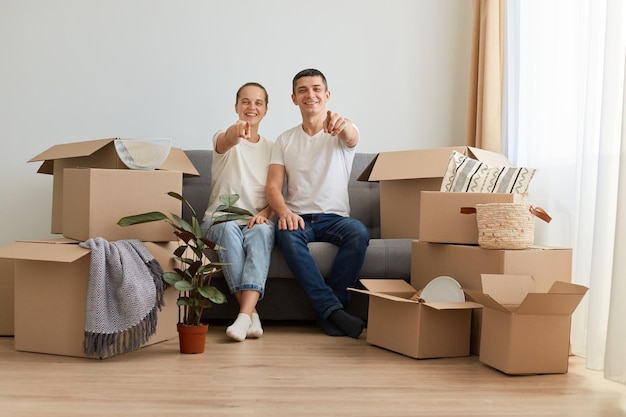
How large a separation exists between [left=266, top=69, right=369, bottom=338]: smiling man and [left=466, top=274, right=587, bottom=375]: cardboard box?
0.66 meters

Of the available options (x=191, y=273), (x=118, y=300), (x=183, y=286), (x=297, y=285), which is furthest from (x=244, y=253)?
(x=118, y=300)

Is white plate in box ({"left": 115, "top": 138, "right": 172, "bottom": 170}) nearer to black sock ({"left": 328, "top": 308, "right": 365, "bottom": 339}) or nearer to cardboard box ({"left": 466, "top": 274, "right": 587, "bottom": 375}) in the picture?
black sock ({"left": 328, "top": 308, "right": 365, "bottom": 339})

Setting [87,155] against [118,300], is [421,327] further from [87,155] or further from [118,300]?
[87,155]

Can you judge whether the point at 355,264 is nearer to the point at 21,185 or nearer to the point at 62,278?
the point at 62,278

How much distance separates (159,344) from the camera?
2.57 meters

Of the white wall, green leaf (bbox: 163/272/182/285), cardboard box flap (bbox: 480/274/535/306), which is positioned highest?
the white wall

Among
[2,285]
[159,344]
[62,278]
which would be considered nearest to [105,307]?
[62,278]

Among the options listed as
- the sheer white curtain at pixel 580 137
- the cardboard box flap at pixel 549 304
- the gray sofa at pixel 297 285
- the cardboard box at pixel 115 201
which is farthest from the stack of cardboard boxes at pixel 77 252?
the sheer white curtain at pixel 580 137

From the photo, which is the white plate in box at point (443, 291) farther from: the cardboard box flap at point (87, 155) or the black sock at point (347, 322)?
the cardboard box flap at point (87, 155)

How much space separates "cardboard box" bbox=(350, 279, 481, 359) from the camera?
2.39 metres

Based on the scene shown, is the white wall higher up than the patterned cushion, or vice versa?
the white wall

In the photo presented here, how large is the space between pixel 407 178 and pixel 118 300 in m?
1.37

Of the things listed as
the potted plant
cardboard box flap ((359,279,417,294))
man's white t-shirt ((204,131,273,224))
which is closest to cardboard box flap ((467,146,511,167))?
cardboard box flap ((359,279,417,294))

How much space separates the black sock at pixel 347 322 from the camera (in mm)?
2764
